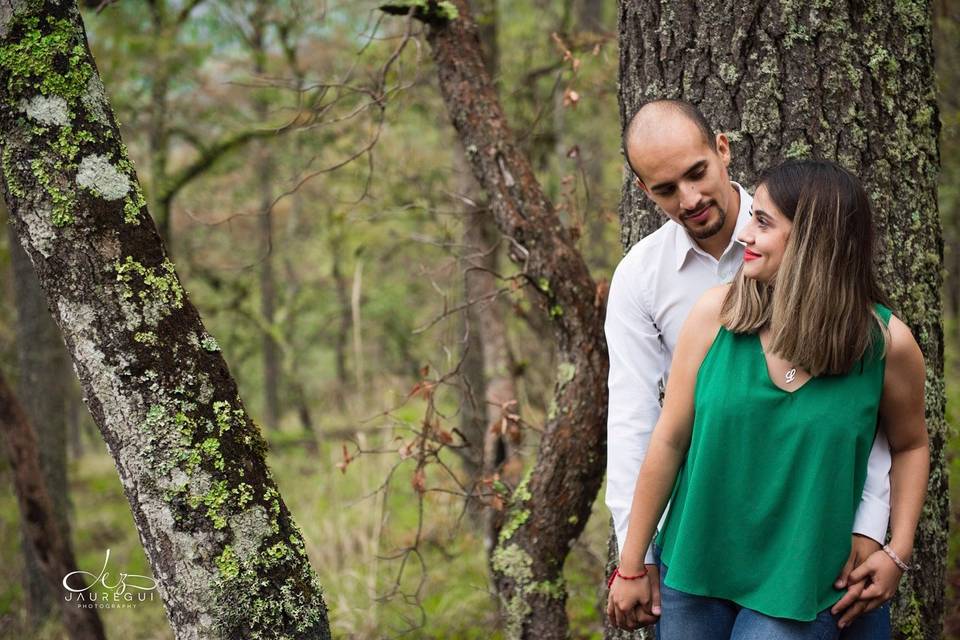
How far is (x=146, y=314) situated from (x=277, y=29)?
1134 cm

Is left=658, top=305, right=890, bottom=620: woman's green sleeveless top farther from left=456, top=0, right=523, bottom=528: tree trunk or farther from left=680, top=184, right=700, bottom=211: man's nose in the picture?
left=456, top=0, right=523, bottom=528: tree trunk

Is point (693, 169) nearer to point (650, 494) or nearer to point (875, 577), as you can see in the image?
point (650, 494)

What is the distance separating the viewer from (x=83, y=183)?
2.10 meters

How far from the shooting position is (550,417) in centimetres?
356

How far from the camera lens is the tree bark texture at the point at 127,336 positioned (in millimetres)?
2090

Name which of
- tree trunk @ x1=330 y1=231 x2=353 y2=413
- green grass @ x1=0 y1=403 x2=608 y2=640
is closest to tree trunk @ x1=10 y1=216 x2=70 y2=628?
green grass @ x1=0 y1=403 x2=608 y2=640

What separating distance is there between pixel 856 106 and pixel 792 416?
4.39 feet

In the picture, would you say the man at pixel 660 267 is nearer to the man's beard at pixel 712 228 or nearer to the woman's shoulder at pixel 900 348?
the man's beard at pixel 712 228

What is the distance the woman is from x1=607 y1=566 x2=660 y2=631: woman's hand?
164 millimetres

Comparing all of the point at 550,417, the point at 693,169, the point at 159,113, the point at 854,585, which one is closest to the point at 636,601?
the point at 854,585

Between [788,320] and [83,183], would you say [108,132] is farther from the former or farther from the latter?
[788,320]

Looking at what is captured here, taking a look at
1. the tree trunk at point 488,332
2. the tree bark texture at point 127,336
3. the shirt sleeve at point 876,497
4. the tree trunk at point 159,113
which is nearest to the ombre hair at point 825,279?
the shirt sleeve at point 876,497

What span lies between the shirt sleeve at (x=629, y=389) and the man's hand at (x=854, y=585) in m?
0.60

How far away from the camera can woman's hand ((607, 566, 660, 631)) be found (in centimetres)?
224
